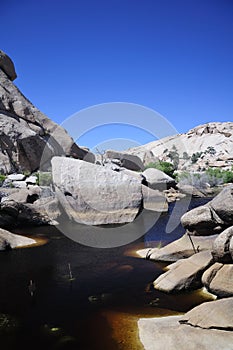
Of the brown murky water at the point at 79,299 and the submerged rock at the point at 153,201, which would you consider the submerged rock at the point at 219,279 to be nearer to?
the brown murky water at the point at 79,299

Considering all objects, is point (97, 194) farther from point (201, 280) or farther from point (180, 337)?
point (180, 337)

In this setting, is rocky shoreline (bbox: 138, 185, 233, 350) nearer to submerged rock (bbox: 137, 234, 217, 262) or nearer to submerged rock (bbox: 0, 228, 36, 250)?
submerged rock (bbox: 137, 234, 217, 262)

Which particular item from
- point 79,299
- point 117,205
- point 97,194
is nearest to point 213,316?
point 79,299

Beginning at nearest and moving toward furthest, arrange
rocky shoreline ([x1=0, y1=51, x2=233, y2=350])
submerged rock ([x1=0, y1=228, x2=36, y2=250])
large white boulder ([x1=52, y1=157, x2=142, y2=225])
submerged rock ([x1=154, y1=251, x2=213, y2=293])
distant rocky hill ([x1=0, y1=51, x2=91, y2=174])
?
rocky shoreline ([x1=0, y1=51, x2=233, y2=350]) → submerged rock ([x1=154, y1=251, x2=213, y2=293]) → submerged rock ([x1=0, y1=228, x2=36, y2=250]) → large white boulder ([x1=52, y1=157, x2=142, y2=225]) → distant rocky hill ([x1=0, y1=51, x2=91, y2=174])

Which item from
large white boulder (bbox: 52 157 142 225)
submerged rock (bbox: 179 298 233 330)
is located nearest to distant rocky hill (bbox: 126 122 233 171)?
large white boulder (bbox: 52 157 142 225)

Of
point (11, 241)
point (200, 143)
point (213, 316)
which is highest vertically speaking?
point (200, 143)

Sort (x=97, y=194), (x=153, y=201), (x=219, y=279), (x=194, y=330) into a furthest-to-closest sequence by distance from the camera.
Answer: (x=153, y=201)
(x=97, y=194)
(x=219, y=279)
(x=194, y=330)

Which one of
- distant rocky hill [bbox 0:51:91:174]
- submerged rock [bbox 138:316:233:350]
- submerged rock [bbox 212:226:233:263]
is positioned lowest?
submerged rock [bbox 138:316:233:350]

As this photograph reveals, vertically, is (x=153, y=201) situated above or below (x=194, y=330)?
above

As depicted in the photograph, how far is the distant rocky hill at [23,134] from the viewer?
102 feet

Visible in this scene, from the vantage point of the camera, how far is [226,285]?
7.95m

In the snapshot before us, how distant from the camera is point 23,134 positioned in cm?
3153

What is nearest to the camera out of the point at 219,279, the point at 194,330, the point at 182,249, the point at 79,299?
the point at 194,330

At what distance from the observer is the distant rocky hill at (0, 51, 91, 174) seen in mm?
31016
